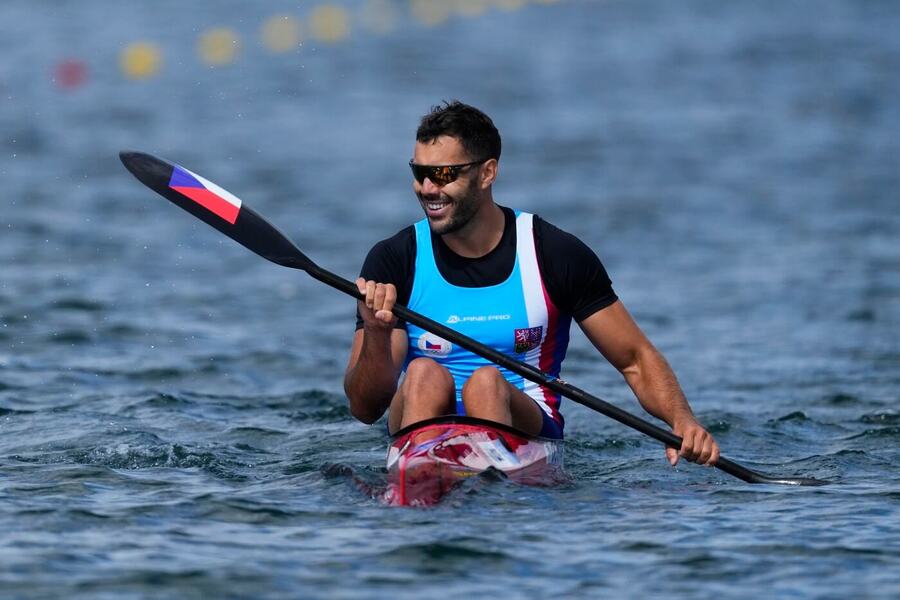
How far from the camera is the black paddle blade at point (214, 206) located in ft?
22.4

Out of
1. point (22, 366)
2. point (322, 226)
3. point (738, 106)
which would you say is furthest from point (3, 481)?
point (738, 106)

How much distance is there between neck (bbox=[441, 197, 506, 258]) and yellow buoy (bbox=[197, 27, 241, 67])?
2617cm

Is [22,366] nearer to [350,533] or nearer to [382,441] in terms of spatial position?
[382,441]

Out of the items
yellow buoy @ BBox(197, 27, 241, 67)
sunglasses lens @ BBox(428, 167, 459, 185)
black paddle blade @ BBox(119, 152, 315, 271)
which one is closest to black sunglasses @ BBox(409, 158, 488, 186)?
sunglasses lens @ BBox(428, 167, 459, 185)

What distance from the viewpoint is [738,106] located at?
2583 cm

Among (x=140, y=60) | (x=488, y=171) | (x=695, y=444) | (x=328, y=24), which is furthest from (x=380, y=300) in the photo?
(x=328, y=24)

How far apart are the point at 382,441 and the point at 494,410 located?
203 cm

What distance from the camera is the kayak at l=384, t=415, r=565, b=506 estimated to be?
20.1ft

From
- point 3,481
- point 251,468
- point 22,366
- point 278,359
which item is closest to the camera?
point 3,481

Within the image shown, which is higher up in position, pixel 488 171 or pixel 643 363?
pixel 488 171

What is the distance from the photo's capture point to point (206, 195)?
271 inches

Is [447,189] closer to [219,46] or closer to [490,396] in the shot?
[490,396]

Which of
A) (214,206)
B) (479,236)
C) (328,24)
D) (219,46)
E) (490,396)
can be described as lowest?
(490,396)

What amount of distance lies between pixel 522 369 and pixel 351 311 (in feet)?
22.0
